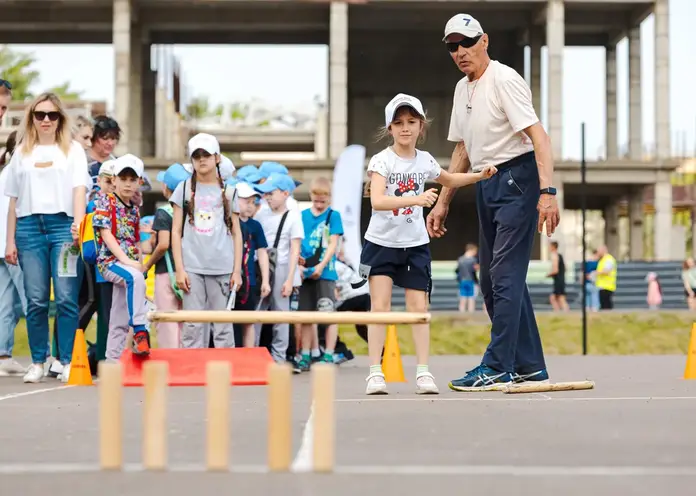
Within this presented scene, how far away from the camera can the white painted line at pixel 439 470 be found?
4.16 metres

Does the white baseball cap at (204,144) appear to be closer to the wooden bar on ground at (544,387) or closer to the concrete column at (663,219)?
the wooden bar on ground at (544,387)

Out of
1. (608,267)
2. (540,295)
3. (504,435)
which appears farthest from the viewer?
(540,295)

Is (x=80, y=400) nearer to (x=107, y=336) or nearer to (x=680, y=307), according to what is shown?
(x=107, y=336)

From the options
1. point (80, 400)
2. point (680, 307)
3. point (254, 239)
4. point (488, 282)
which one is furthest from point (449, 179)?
point (680, 307)

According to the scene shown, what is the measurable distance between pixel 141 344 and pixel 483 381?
2.50 metres

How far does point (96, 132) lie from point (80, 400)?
11.9ft

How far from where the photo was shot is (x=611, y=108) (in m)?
48.2

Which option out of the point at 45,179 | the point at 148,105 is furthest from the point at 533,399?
the point at 148,105

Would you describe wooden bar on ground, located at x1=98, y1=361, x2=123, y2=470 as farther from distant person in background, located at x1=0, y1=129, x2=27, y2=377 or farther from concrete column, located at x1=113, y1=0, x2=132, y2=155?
concrete column, located at x1=113, y1=0, x2=132, y2=155

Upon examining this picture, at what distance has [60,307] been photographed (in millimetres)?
9578

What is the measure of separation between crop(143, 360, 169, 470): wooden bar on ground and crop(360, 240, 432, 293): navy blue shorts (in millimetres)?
3940

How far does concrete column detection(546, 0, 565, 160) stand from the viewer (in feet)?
138

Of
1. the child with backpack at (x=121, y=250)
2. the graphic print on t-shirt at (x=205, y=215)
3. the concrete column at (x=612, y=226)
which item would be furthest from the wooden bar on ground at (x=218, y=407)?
the concrete column at (x=612, y=226)

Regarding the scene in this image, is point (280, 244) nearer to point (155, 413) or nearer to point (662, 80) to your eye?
point (155, 413)
